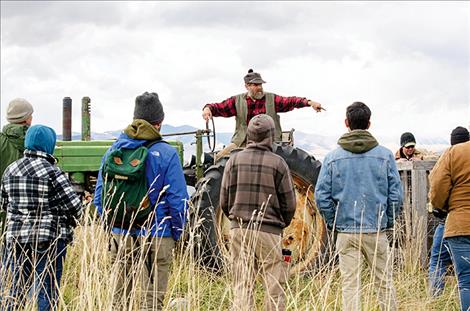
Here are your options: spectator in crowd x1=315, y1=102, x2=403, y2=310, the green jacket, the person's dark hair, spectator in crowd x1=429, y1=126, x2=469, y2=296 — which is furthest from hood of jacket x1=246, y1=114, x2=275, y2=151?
spectator in crowd x1=429, y1=126, x2=469, y2=296

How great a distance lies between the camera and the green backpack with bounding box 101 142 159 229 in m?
4.50

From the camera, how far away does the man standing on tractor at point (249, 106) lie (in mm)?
7469

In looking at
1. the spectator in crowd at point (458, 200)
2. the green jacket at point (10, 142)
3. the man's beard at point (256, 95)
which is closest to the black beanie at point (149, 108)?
the green jacket at point (10, 142)

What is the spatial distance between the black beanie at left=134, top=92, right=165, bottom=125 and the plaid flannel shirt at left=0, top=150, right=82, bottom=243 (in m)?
0.75

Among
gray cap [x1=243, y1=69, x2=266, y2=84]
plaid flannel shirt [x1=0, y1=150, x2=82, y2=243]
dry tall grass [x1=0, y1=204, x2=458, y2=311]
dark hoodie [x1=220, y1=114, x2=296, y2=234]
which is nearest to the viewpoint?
dry tall grass [x1=0, y1=204, x2=458, y2=311]

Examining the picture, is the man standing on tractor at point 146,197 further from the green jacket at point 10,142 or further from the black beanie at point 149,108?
the green jacket at point 10,142

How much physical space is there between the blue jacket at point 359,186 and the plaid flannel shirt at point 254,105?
2437 mm

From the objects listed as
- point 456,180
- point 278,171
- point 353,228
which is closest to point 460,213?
point 456,180

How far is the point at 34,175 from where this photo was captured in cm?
489

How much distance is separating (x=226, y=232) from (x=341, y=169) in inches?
89.0

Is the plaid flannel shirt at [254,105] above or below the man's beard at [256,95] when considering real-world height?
below

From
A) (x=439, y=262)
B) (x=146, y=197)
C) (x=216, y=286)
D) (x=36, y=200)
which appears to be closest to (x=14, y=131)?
(x=36, y=200)

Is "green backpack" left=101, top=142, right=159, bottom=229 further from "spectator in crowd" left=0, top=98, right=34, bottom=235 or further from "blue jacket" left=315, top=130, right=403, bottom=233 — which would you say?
"spectator in crowd" left=0, top=98, right=34, bottom=235

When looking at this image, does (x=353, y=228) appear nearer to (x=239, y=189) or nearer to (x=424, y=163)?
(x=239, y=189)
